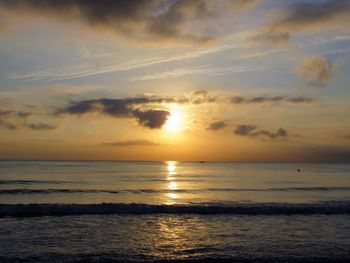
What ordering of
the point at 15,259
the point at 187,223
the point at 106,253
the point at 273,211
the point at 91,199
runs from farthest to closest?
the point at 91,199 < the point at 273,211 < the point at 187,223 < the point at 106,253 < the point at 15,259

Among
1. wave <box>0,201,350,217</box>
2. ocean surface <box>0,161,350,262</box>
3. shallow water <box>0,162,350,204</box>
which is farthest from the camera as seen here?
shallow water <box>0,162,350,204</box>

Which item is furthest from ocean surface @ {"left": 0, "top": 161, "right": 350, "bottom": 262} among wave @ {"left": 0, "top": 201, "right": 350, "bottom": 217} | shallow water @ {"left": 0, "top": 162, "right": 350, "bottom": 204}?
shallow water @ {"left": 0, "top": 162, "right": 350, "bottom": 204}

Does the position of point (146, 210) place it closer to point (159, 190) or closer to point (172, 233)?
point (172, 233)

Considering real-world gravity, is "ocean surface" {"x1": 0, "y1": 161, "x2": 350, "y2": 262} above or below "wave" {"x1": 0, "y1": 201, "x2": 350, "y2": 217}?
below

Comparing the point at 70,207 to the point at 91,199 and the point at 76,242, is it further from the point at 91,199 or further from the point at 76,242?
the point at 76,242

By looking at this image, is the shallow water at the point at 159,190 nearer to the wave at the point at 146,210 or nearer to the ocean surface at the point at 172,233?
the wave at the point at 146,210

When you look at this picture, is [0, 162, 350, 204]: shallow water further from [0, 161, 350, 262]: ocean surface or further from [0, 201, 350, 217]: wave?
[0, 161, 350, 262]: ocean surface

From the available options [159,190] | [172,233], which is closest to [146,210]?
[172,233]

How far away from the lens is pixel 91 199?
1464 inches

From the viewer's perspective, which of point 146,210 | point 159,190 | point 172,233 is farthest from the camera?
point 159,190

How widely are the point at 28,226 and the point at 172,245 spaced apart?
9.06m

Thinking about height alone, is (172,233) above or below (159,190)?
below

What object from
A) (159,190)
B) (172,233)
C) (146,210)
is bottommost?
(172,233)

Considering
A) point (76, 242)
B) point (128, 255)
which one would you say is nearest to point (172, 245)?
point (128, 255)
